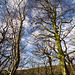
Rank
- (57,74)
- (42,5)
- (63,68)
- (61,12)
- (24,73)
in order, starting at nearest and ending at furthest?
(63,68)
(61,12)
(42,5)
(57,74)
(24,73)

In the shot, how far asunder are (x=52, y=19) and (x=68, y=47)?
6045mm

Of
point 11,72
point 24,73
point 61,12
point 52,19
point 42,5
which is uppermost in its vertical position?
point 42,5

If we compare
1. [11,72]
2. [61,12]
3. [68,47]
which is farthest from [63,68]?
[68,47]

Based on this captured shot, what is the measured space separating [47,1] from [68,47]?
721 centimetres

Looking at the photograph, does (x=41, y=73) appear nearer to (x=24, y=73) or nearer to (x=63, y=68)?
(x=24, y=73)

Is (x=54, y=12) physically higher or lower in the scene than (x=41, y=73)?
higher

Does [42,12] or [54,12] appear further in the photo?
[42,12]

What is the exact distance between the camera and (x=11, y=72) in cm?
298

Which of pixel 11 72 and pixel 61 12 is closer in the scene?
pixel 11 72

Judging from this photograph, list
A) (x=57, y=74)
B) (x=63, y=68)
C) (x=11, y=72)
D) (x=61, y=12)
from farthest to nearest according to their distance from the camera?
(x=57, y=74), (x=61, y=12), (x=63, y=68), (x=11, y=72)

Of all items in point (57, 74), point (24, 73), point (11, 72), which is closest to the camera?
point (11, 72)

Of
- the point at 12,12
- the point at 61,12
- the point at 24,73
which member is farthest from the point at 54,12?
the point at 24,73

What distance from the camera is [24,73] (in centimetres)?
3847

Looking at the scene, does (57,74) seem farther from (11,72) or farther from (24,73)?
(11,72)
